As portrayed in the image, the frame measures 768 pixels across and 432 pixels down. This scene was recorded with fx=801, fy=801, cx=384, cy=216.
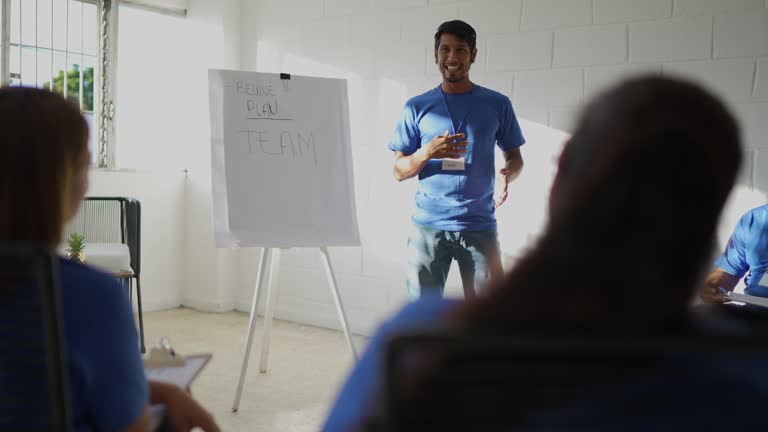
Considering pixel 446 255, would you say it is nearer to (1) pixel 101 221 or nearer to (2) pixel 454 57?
(2) pixel 454 57

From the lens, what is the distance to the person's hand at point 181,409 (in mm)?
1259

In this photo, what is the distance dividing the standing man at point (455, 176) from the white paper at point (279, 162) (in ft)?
1.23

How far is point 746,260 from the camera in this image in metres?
2.65

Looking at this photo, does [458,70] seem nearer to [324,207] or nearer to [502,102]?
[502,102]

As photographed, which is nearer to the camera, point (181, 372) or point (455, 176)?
point (181, 372)

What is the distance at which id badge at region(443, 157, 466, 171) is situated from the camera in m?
3.07

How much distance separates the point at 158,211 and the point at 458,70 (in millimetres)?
2747

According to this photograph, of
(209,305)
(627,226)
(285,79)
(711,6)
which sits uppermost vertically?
(711,6)

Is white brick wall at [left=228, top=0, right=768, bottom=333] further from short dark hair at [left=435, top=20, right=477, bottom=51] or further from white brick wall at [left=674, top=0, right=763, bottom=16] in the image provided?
short dark hair at [left=435, top=20, right=477, bottom=51]

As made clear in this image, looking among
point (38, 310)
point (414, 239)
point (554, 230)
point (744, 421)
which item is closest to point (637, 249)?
point (554, 230)

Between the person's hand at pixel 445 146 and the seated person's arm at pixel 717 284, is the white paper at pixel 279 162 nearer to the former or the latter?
the person's hand at pixel 445 146

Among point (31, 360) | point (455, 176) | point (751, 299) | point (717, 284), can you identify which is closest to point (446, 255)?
point (455, 176)

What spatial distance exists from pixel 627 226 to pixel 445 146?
2352 millimetres

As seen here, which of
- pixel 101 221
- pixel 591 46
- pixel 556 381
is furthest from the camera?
pixel 101 221
